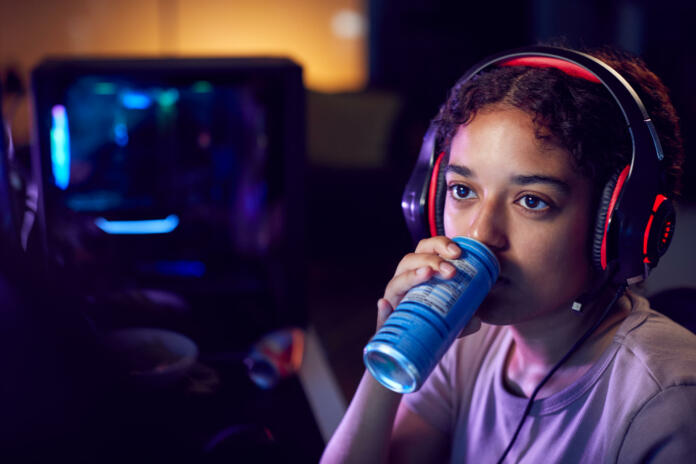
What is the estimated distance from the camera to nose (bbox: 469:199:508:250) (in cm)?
73

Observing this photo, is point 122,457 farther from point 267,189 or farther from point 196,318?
point 267,189

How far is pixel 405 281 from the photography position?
2.24ft

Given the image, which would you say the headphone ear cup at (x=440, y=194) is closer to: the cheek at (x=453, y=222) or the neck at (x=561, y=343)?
the cheek at (x=453, y=222)

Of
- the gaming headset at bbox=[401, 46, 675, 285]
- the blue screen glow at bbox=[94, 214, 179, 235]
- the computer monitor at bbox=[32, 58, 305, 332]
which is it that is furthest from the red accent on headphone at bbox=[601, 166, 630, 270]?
the blue screen glow at bbox=[94, 214, 179, 235]

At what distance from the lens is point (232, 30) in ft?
16.1

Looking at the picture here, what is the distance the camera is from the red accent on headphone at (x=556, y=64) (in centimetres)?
76

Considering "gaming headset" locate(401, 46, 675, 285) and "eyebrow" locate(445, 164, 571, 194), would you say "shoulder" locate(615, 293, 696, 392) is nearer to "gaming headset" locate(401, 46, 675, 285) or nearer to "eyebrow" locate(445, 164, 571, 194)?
"gaming headset" locate(401, 46, 675, 285)

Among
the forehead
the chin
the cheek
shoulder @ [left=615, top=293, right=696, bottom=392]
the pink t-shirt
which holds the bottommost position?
the pink t-shirt

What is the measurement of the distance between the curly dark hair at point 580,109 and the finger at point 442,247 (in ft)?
0.59

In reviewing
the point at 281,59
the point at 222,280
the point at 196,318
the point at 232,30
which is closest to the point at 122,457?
the point at 196,318

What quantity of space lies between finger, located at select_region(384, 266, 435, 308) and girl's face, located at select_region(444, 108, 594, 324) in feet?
0.33

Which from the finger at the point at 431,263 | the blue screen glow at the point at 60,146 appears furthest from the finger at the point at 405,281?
the blue screen glow at the point at 60,146

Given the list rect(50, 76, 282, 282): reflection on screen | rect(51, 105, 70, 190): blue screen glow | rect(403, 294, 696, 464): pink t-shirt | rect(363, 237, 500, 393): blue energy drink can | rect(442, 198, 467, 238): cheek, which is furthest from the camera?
rect(50, 76, 282, 282): reflection on screen

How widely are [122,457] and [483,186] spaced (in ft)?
1.59
